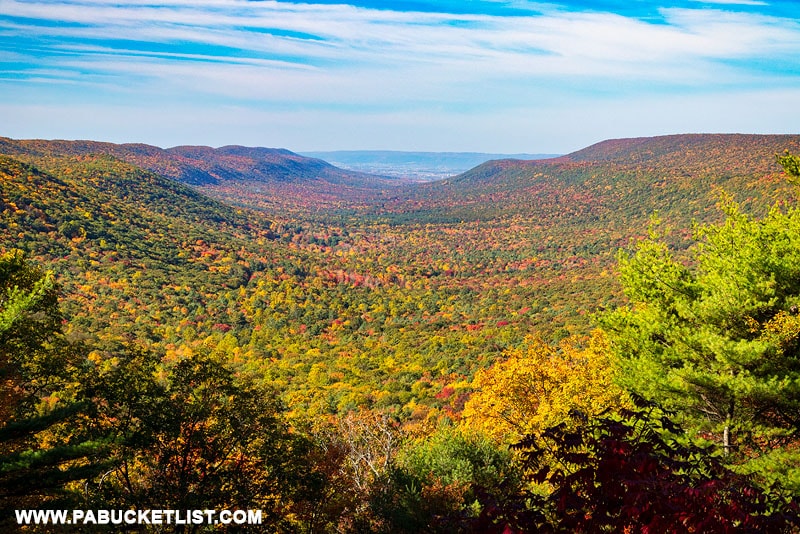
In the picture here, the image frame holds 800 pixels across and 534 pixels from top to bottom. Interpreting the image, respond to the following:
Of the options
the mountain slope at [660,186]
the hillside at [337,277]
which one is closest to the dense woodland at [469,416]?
the hillside at [337,277]

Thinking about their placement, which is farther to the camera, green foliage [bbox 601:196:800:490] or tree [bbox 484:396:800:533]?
green foliage [bbox 601:196:800:490]

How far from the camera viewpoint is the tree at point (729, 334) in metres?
8.57

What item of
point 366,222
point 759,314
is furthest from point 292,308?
point 366,222

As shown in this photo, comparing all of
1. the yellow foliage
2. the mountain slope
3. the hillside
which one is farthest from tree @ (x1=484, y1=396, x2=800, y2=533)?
the mountain slope

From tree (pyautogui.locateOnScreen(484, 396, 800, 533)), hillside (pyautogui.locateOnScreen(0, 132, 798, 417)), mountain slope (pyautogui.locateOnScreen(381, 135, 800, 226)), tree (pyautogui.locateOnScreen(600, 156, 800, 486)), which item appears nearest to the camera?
tree (pyautogui.locateOnScreen(484, 396, 800, 533))

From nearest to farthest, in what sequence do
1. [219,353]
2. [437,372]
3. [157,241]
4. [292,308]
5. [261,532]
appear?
[261,532] → [219,353] → [437,372] → [292,308] → [157,241]

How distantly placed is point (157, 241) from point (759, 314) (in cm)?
8122

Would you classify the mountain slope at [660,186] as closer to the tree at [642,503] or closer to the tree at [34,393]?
the tree at [642,503]

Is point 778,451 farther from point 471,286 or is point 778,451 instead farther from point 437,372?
point 471,286

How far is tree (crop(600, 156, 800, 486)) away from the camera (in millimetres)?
8570

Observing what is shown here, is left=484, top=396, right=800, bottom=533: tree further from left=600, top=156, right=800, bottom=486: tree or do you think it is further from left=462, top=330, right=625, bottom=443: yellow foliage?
left=462, top=330, right=625, bottom=443: yellow foliage

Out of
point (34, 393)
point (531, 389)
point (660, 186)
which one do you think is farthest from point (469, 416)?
point (660, 186)

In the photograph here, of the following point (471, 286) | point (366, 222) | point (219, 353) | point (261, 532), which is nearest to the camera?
point (261, 532)

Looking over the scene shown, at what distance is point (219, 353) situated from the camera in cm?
1103
